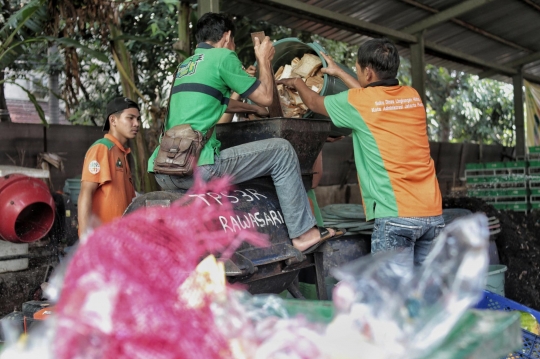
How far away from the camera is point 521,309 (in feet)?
9.76

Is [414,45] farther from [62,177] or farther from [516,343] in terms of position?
[516,343]

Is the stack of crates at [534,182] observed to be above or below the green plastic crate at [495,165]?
below

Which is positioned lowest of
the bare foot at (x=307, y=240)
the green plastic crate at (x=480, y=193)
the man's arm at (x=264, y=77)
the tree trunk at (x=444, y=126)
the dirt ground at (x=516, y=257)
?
the dirt ground at (x=516, y=257)

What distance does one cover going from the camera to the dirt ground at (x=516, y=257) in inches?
221

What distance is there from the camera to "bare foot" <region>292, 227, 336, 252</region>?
3178 millimetres

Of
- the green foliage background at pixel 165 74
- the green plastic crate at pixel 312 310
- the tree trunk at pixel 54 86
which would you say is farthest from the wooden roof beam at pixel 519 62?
the green plastic crate at pixel 312 310

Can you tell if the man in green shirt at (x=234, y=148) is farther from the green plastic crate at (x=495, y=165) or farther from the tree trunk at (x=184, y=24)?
the green plastic crate at (x=495, y=165)

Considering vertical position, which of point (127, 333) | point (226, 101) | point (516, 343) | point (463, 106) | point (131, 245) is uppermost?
point (463, 106)

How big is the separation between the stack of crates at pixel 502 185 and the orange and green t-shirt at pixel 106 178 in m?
5.84

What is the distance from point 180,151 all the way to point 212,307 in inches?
80.1

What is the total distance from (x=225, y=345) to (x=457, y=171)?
440 inches

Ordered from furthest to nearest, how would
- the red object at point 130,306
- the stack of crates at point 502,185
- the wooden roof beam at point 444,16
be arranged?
the stack of crates at point 502,185, the wooden roof beam at point 444,16, the red object at point 130,306

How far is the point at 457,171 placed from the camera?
11391 mm

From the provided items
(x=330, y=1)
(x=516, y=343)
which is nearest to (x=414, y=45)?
(x=330, y=1)
